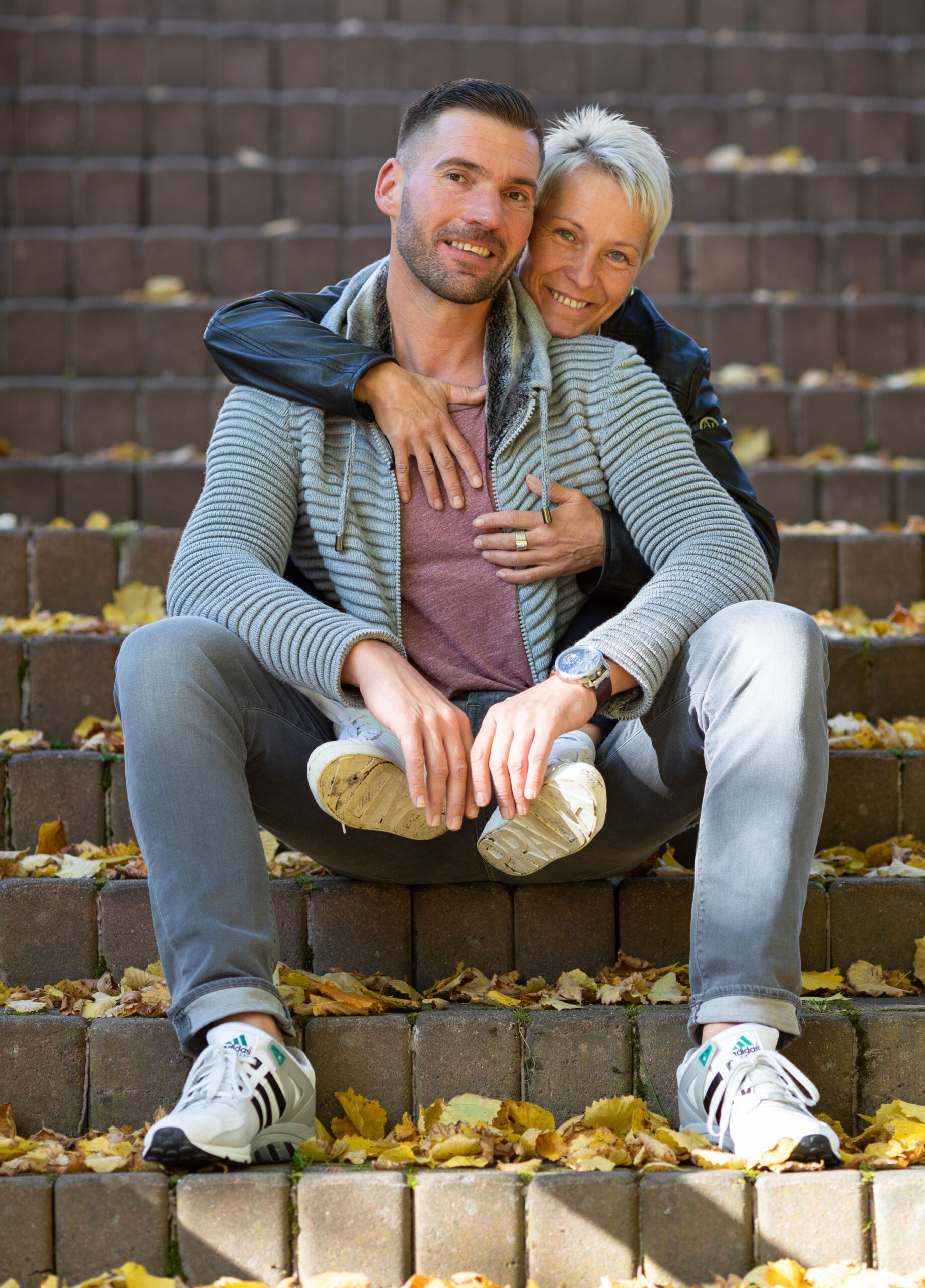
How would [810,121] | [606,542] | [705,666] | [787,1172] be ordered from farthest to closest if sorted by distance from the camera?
[810,121]
[606,542]
[705,666]
[787,1172]

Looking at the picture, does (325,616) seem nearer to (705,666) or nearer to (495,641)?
(495,641)

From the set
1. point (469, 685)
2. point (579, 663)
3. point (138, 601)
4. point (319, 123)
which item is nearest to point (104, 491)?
point (138, 601)

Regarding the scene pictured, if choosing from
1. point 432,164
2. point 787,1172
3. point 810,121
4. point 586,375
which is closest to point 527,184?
point 432,164

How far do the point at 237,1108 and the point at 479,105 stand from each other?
1.46 meters

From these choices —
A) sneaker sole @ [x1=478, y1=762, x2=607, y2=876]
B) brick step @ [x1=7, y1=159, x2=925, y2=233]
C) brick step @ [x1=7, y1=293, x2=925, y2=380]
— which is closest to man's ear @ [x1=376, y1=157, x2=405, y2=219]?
sneaker sole @ [x1=478, y1=762, x2=607, y2=876]

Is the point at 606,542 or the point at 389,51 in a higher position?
the point at 389,51

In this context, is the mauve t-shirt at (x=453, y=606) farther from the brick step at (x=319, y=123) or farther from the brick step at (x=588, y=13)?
the brick step at (x=588, y=13)

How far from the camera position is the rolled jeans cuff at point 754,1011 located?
1.51m

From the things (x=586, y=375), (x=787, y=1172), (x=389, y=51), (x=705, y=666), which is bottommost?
(x=787, y=1172)

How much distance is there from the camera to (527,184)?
2.04 meters

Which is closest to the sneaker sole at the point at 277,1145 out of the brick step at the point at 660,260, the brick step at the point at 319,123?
the brick step at the point at 660,260

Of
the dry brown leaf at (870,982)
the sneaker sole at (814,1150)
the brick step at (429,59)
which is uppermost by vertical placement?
the brick step at (429,59)

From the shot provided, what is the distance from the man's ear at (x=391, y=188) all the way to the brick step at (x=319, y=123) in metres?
2.72

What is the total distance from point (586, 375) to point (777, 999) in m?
1.00
